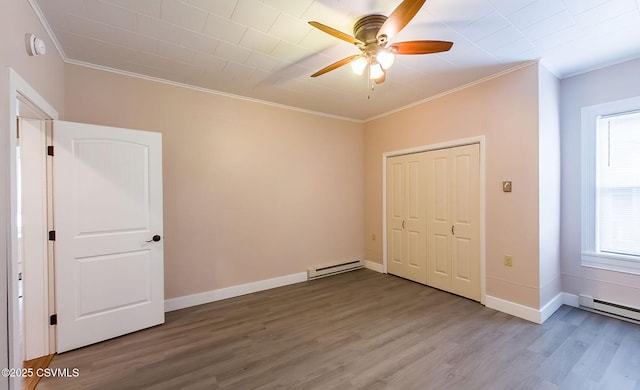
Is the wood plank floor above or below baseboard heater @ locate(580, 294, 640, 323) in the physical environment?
below

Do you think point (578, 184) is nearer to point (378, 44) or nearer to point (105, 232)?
point (378, 44)

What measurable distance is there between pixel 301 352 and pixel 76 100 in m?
3.33

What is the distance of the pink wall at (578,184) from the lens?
284 centimetres

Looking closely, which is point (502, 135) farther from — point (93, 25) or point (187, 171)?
point (93, 25)

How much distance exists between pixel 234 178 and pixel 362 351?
2578 millimetres

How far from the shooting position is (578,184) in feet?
10.2

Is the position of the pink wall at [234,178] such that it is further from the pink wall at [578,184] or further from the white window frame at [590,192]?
the white window frame at [590,192]

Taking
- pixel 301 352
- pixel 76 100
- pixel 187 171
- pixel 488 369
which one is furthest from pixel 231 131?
pixel 488 369

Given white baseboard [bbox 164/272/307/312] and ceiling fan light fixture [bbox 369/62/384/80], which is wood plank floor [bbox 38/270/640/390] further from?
ceiling fan light fixture [bbox 369/62/384/80]

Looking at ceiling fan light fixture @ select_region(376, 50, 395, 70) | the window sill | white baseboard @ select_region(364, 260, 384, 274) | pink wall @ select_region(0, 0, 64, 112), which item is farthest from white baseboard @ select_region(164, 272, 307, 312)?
the window sill

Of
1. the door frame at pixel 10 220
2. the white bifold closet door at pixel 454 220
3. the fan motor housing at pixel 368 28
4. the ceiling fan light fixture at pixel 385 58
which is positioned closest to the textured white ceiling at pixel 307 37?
the fan motor housing at pixel 368 28

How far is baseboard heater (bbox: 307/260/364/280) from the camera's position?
4.29 m

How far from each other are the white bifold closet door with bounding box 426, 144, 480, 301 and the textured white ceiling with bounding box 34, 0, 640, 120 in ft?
3.32

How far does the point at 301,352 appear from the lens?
2.33 metres
